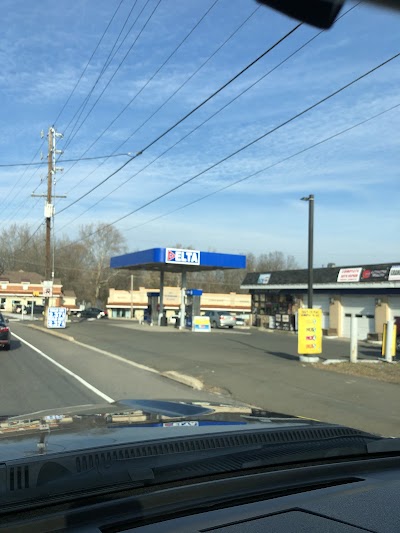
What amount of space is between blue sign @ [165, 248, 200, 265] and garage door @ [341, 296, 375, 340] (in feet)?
35.8

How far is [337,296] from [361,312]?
247 cm

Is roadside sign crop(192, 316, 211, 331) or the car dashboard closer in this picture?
the car dashboard

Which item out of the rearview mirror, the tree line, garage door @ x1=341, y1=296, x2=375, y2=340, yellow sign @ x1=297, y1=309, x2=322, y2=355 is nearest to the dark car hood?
the rearview mirror

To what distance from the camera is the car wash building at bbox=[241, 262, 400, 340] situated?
34.2m

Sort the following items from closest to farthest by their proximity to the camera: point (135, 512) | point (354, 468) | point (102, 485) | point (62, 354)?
point (135, 512), point (102, 485), point (354, 468), point (62, 354)

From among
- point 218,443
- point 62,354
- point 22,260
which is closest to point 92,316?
point 22,260

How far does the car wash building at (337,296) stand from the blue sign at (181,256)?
8.67 m

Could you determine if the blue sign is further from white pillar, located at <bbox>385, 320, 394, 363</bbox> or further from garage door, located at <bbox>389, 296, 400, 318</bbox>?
white pillar, located at <bbox>385, 320, 394, 363</bbox>

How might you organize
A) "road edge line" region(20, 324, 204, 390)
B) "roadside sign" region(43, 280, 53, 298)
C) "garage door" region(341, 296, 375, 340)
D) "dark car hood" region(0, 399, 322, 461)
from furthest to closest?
"roadside sign" region(43, 280, 53, 298) → "garage door" region(341, 296, 375, 340) → "road edge line" region(20, 324, 204, 390) → "dark car hood" region(0, 399, 322, 461)

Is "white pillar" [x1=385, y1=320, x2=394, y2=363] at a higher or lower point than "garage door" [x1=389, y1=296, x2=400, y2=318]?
lower

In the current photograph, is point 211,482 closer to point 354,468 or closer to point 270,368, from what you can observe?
point 354,468

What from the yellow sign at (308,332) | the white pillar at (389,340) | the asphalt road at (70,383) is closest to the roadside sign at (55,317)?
the asphalt road at (70,383)

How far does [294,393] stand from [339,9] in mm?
9831

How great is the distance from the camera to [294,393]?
11859 millimetres
